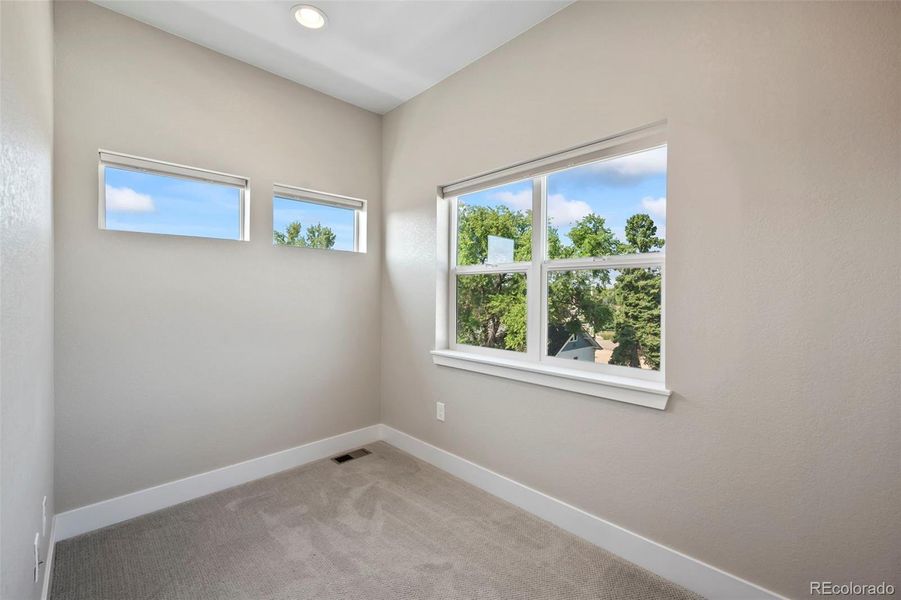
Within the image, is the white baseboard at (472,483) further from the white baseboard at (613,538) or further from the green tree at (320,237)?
the green tree at (320,237)

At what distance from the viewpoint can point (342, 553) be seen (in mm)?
1896

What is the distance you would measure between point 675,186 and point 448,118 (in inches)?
63.4

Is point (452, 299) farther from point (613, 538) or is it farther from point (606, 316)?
point (613, 538)

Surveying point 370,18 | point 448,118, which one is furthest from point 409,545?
point 370,18

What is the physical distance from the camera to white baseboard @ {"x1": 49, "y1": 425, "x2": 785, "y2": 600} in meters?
1.65

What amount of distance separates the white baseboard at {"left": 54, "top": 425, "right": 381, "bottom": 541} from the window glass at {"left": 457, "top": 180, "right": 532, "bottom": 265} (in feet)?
5.66

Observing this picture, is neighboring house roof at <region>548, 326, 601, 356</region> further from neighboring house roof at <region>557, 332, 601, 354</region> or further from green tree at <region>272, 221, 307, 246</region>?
green tree at <region>272, 221, 307, 246</region>

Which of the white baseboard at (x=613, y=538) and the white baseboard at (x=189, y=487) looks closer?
the white baseboard at (x=613, y=538)

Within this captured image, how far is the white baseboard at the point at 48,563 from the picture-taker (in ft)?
5.10

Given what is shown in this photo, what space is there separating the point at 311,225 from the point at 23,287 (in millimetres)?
Answer: 1916

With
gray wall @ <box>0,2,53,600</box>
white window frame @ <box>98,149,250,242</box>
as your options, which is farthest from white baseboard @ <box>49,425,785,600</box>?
white window frame @ <box>98,149,250,242</box>

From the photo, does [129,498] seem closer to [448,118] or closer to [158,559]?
[158,559]

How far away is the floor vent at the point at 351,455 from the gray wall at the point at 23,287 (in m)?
1.55

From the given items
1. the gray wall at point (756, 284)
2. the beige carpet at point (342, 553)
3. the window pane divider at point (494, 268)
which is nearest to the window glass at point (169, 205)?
the window pane divider at point (494, 268)
